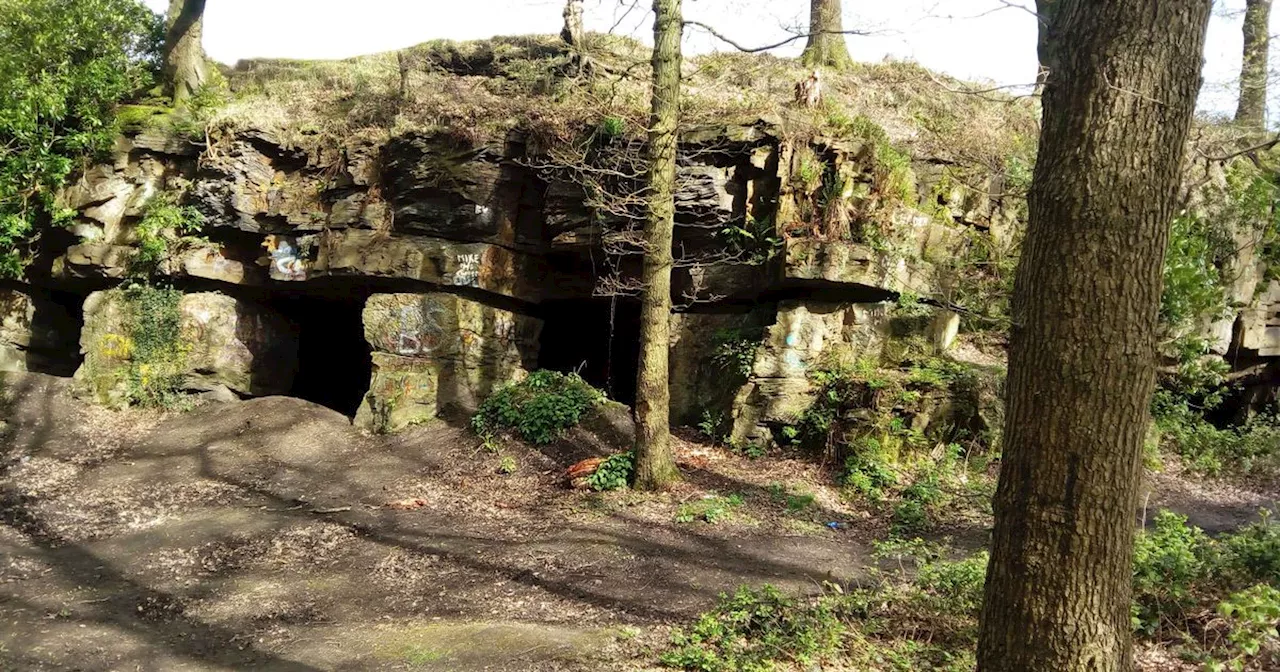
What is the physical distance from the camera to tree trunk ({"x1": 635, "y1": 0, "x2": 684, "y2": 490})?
299 inches

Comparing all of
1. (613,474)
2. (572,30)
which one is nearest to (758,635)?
(613,474)

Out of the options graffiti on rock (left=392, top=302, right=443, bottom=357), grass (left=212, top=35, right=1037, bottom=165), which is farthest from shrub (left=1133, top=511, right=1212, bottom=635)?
graffiti on rock (left=392, top=302, right=443, bottom=357)

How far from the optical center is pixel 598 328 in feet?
44.1

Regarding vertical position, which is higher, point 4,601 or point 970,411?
point 970,411

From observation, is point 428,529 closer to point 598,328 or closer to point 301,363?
point 598,328

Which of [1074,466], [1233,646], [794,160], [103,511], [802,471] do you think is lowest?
[103,511]

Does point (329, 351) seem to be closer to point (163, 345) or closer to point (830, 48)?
point (163, 345)

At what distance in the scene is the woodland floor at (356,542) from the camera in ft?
15.7

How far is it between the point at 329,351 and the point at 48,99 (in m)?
6.11

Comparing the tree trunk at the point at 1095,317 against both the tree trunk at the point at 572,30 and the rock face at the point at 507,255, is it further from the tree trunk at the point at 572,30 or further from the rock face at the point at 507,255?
the tree trunk at the point at 572,30

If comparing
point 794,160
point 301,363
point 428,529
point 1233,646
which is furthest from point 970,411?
point 301,363

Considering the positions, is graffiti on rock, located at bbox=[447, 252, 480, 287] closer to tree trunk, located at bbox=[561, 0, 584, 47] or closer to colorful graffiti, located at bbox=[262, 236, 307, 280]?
colorful graffiti, located at bbox=[262, 236, 307, 280]

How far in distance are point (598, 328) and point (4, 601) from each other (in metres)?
9.18

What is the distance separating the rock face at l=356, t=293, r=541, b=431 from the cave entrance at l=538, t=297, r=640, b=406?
2062mm
